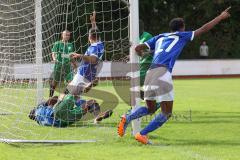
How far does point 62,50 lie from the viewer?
1466 cm

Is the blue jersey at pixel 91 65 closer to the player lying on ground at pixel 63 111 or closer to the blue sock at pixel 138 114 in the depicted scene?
the player lying on ground at pixel 63 111

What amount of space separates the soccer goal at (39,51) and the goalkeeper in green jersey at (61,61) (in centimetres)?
18

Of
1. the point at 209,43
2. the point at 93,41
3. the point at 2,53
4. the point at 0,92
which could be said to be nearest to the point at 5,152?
the point at 93,41

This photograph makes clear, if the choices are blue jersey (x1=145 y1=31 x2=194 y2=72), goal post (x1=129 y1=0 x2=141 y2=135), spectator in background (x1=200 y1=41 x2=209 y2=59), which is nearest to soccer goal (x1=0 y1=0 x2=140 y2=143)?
goal post (x1=129 y1=0 x2=141 y2=135)

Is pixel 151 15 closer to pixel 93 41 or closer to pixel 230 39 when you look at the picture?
pixel 230 39

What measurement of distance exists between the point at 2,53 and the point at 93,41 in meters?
2.38

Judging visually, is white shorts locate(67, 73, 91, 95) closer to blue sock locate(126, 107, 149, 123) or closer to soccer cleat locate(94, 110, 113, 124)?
soccer cleat locate(94, 110, 113, 124)

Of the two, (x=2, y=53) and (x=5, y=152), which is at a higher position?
(x=2, y=53)

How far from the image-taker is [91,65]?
11766 mm

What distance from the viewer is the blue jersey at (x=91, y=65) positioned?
11234 millimetres

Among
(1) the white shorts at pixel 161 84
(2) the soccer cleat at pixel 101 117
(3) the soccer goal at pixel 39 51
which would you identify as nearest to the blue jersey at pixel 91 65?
(3) the soccer goal at pixel 39 51

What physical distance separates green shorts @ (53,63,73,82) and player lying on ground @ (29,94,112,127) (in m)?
1.50

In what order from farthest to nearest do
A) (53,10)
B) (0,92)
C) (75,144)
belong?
(0,92) → (53,10) → (75,144)

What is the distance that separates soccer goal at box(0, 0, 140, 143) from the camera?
10172mm
